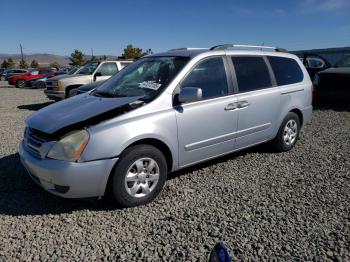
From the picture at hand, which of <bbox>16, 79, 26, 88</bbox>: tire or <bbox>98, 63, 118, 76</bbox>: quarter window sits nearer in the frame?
<bbox>98, 63, 118, 76</bbox>: quarter window

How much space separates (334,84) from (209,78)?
7289mm

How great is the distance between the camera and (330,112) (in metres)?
9.70

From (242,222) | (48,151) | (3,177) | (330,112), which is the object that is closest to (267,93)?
(242,222)

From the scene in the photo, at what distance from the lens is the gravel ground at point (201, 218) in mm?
2906

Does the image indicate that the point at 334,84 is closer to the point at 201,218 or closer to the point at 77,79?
the point at 201,218

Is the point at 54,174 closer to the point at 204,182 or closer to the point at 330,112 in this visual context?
the point at 204,182

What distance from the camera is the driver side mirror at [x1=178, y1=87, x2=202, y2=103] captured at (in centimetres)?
376

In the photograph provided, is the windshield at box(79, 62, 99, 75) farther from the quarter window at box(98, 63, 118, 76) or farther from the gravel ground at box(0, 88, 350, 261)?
the gravel ground at box(0, 88, 350, 261)

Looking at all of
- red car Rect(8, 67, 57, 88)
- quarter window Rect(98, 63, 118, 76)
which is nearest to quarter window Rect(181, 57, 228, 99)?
quarter window Rect(98, 63, 118, 76)

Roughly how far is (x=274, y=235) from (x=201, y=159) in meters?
1.45

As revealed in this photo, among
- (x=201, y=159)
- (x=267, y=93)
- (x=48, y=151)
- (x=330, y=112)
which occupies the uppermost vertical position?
(x=267, y=93)

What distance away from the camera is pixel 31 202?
383 centimetres

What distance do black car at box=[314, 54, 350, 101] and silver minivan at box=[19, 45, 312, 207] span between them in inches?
213

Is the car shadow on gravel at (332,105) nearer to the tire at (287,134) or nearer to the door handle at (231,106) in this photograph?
the tire at (287,134)
